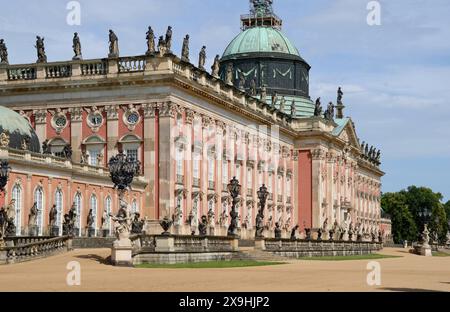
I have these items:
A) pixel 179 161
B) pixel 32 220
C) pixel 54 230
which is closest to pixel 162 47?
pixel 179 161

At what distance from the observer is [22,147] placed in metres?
50.9

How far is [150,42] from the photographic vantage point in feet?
191

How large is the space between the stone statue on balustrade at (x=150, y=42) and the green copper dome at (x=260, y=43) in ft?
124

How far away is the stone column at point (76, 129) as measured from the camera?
201 ft

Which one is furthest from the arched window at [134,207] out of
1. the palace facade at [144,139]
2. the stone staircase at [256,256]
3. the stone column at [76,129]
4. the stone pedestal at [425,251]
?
the stone pedestal at [425,251]

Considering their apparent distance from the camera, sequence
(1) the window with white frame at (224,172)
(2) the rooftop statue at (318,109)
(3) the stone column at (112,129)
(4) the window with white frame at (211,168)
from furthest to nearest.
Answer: (2) the rooftop statue at (318,109) < (1) the window with white frame at (224,172) < (4) the window with white frame at (211,168) < (3) the stone column at (112,129)

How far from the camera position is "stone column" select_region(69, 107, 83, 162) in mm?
61250

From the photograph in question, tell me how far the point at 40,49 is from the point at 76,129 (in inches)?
234

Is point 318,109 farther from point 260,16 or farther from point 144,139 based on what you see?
point 144,139

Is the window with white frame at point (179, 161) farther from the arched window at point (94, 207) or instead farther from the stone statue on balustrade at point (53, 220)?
the stone statue on balustrade at point (53, 220)

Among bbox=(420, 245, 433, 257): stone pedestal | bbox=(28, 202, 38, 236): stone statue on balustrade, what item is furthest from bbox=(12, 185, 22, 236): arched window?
bbox=(420, 245, 433, 257): stone pedestal

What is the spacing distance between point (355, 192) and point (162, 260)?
263 ft

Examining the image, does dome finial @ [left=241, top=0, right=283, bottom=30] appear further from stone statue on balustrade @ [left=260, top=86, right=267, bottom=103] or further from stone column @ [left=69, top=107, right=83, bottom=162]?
stone column @ [left=69, top=107, right=83, bottom=162]
